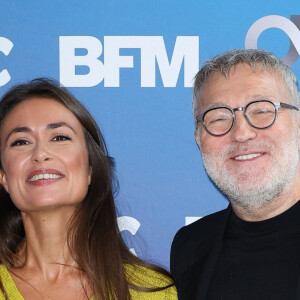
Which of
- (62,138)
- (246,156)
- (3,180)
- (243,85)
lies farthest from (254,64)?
(3,180)

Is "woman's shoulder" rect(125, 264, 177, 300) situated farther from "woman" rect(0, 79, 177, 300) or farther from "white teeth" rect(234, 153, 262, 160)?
"white teeth" rect(234, 153, 262, 160)

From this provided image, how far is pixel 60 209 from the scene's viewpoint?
2.05 metres

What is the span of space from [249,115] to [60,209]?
30.2 inches

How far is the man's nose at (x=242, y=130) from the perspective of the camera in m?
1.88

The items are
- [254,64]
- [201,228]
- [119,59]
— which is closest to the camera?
[254,64]

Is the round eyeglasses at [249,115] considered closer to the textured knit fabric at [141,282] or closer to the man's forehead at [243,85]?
the man's forehead at [243,85]

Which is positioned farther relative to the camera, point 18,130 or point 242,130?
point 18,130

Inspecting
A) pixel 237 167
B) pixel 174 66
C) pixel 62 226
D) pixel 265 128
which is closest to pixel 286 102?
pixel 265 128

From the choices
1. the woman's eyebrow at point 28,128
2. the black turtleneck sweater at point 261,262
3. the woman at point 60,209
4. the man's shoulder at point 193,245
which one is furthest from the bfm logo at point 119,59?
the black turtleneck sweater at point 261,262

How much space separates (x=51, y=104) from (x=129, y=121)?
0.38m

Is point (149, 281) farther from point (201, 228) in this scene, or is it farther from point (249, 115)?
point (249, 115)

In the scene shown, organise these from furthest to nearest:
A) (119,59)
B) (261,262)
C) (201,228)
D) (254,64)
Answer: (119,59) < (201,228) < (254,64) < (261,262)

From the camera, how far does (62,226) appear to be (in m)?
2.09

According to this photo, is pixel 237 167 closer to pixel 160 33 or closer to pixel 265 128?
pixel 265 128
